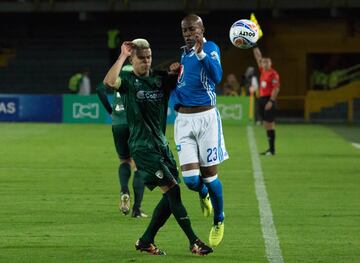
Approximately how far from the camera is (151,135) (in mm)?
9875

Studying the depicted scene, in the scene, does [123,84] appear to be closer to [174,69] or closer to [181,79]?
[174,69]

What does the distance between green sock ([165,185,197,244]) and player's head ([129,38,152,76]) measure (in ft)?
3.42

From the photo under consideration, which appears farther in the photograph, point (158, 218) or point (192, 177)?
point (192, 177)

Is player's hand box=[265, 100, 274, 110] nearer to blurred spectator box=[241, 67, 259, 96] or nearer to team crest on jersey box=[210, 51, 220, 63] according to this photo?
team crest on jersey box=[210, 51, 220, 63]

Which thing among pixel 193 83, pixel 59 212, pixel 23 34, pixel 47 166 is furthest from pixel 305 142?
pixel 23 34

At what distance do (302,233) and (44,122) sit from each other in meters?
26.7

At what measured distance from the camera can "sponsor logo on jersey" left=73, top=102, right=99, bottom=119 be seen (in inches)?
1476

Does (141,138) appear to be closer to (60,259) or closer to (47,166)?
(60,259)

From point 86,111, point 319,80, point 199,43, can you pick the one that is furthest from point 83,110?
point 199,43

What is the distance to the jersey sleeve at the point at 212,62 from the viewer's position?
10.3 m

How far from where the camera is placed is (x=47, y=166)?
20.2 metres

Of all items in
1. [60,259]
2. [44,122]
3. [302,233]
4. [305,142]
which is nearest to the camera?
[60,259]

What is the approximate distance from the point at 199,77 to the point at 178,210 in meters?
1.37

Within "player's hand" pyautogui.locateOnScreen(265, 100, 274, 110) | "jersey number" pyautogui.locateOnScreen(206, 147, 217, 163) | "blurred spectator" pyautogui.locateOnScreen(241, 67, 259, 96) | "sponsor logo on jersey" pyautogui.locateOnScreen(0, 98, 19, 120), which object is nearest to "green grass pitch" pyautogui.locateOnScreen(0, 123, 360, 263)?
"jersey number" pyautogui.locateOnScreen(206, 147, 217, 163)
